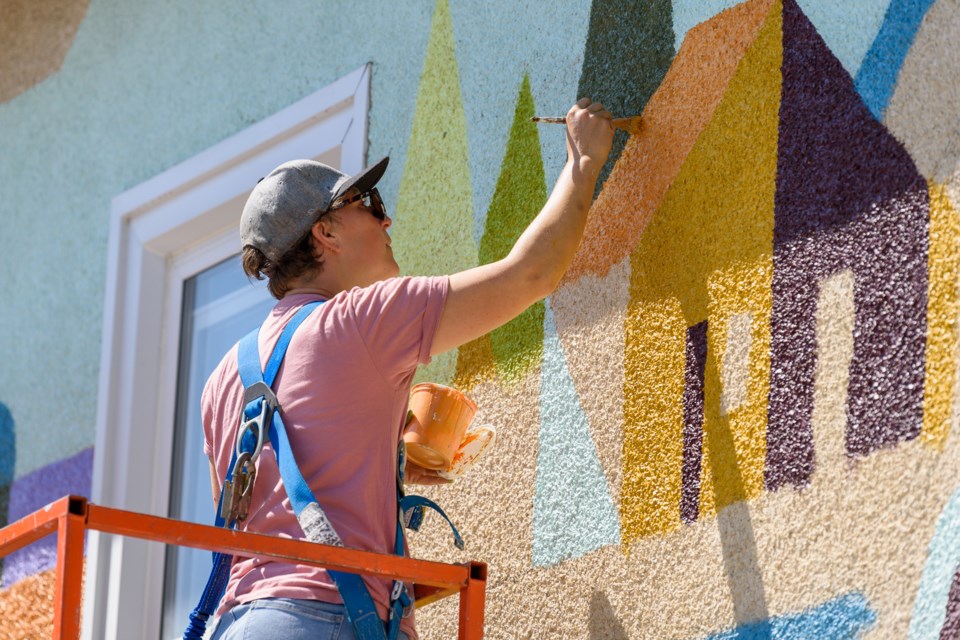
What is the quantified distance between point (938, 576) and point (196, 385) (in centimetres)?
281

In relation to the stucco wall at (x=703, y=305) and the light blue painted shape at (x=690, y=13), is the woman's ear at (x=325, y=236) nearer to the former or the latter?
the stucco wall at (x=703, y=305)

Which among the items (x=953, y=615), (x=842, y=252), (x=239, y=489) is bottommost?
(x=953, y=615)

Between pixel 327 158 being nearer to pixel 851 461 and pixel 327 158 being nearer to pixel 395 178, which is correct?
pixel 395 178

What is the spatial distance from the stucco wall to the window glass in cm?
70

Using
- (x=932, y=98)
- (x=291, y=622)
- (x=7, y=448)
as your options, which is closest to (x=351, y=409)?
(x=291, y=622)

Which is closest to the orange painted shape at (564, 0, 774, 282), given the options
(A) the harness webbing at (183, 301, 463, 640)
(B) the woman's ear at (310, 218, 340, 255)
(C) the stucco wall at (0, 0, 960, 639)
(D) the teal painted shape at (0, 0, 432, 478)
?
(C) the stucco wall at (0, 0, 960, 639)

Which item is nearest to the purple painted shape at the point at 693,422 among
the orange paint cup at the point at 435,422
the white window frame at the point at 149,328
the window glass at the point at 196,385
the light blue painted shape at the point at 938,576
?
the orange paint cup at the point at 435,422

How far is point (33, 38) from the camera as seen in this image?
18.2 ft

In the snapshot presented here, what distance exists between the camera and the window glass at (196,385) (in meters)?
4.67

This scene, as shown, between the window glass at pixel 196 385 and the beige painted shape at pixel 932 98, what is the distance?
7.41ft

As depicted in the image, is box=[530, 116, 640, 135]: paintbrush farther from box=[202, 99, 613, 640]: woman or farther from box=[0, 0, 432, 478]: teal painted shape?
box=[0, 0, 432, 478]: teal painted shape

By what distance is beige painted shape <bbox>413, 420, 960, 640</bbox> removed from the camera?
2650 mm

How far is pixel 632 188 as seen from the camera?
3371 mm

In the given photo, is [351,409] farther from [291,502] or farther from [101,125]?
[101,125]
